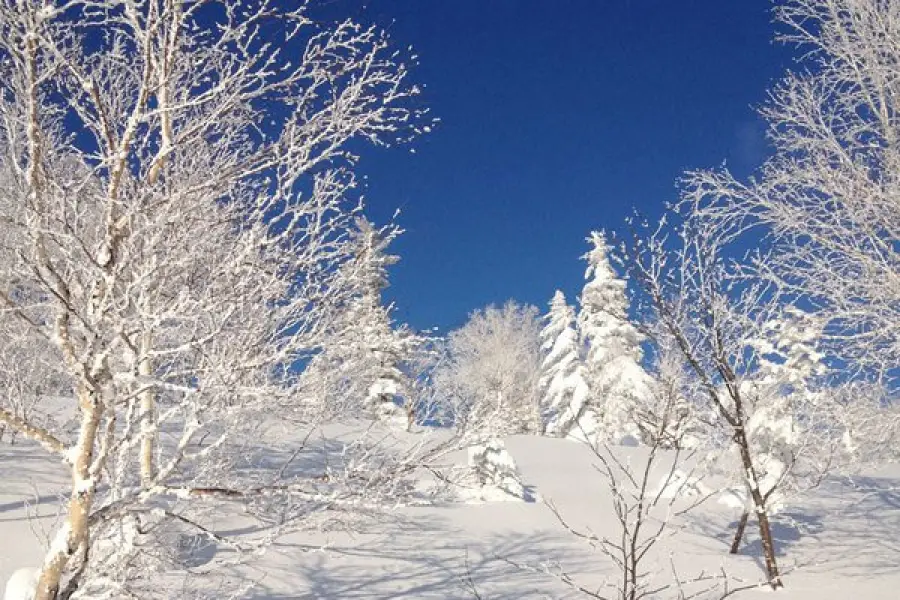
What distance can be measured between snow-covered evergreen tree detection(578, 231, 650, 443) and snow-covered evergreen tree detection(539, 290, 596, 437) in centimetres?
79

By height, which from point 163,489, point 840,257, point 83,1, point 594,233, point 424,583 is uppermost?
point 594,233

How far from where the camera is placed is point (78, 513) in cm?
311

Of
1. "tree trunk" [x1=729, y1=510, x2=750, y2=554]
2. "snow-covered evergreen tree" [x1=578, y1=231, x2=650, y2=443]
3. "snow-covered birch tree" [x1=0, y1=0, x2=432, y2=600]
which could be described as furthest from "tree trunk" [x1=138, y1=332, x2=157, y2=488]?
"snow-covered evergreen tree" [x1=578, y1=231, x2=650, y2=443]

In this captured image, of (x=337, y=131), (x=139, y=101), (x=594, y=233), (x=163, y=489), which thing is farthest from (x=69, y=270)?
(x=594, y=233)

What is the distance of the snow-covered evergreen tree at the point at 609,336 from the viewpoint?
93.9 ft

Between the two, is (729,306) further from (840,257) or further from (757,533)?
(757,533)

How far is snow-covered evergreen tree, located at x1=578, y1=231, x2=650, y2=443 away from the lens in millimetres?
28625

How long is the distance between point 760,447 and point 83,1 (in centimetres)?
1772

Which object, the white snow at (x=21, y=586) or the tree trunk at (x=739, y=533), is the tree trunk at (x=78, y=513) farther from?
the tree trunk at (x=739, y=533)

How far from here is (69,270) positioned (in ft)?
10.8

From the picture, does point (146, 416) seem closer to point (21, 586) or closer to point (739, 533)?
point (21, 586)

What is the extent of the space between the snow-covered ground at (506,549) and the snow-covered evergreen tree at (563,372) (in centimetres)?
1311

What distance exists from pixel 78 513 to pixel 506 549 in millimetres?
10230

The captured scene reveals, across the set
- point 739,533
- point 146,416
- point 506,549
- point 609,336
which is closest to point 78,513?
point 146,416
